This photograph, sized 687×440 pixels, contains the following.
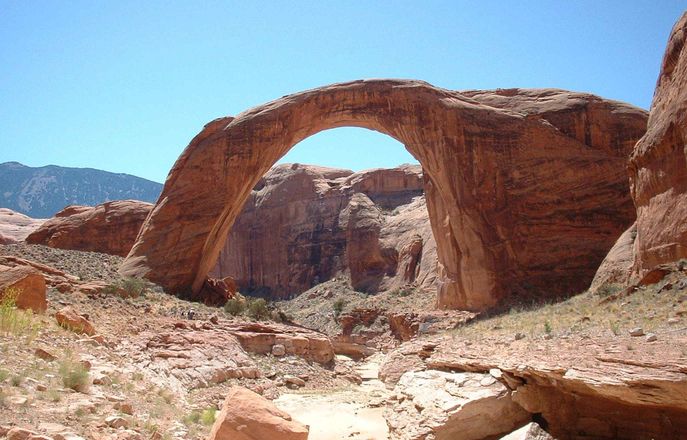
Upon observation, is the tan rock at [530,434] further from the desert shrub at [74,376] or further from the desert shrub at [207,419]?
the desert shrub at [74,376]

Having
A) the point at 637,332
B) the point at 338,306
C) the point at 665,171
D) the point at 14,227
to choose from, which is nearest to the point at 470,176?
the point at 665,171

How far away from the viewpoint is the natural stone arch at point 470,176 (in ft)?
63.4

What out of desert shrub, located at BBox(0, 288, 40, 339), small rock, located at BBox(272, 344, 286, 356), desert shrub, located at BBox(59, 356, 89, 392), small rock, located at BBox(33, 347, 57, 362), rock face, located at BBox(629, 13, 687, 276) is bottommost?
small rock, located at BBox(272, 344, 286, 356)

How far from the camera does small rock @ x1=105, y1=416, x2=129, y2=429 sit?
6090 millimetres

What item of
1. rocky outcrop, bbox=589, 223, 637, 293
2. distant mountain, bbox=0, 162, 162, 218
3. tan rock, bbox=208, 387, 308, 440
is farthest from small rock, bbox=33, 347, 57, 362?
distant mountain, bbox=0, 162, 162, 218

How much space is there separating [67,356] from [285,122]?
1521 cm

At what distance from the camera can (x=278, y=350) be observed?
47.1 feet

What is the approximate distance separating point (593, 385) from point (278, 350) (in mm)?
8678

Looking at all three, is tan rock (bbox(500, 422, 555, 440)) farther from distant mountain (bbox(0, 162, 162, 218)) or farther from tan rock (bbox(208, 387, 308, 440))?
distant mountain (bbox(0, 162, 162, 218))

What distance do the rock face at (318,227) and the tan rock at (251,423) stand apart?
1109 inches

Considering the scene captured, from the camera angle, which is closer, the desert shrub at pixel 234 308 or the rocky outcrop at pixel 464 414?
the rocky outcrop at pixel 464 414

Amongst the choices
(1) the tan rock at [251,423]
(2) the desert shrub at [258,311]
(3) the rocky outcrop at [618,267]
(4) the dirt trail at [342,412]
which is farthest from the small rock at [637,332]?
(2) the desert shrub at [258,311]

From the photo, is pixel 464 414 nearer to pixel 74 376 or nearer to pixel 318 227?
pixel 74 376

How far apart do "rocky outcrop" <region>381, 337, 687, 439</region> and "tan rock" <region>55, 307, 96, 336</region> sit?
20.5 ft
